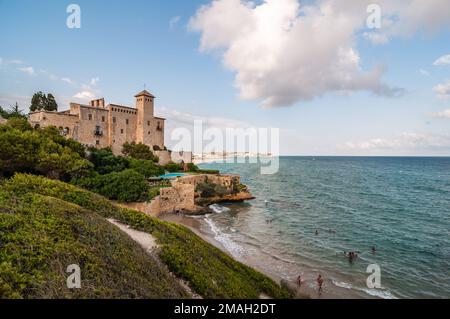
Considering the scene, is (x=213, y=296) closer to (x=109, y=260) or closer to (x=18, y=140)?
(x=109, y=260)

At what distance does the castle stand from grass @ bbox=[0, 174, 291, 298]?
2298cm

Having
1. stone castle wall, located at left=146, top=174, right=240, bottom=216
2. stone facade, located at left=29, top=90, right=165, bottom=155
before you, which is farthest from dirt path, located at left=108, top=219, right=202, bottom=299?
stone facade, located at left=29, top=90, right=165, bottom=155

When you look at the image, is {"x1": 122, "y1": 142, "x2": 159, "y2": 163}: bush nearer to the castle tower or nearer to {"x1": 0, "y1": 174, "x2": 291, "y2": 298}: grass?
the castle tower

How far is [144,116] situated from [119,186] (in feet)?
73.2

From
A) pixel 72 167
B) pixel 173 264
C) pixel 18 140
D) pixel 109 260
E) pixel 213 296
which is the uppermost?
pixel 18 140

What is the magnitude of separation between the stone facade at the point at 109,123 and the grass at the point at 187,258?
22792 mm

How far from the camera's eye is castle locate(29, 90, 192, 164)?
114 feet

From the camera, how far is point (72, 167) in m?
22.3

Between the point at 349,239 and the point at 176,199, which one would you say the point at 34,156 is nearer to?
the point at 176,199

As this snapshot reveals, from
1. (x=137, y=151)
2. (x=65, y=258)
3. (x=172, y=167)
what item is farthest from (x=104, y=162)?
(x=65, y=258)

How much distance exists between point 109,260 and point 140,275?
42.8 inches

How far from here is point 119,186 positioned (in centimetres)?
2344

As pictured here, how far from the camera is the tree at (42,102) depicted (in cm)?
3828

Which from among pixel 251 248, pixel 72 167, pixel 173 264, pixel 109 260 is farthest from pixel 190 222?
pixel 109 260
